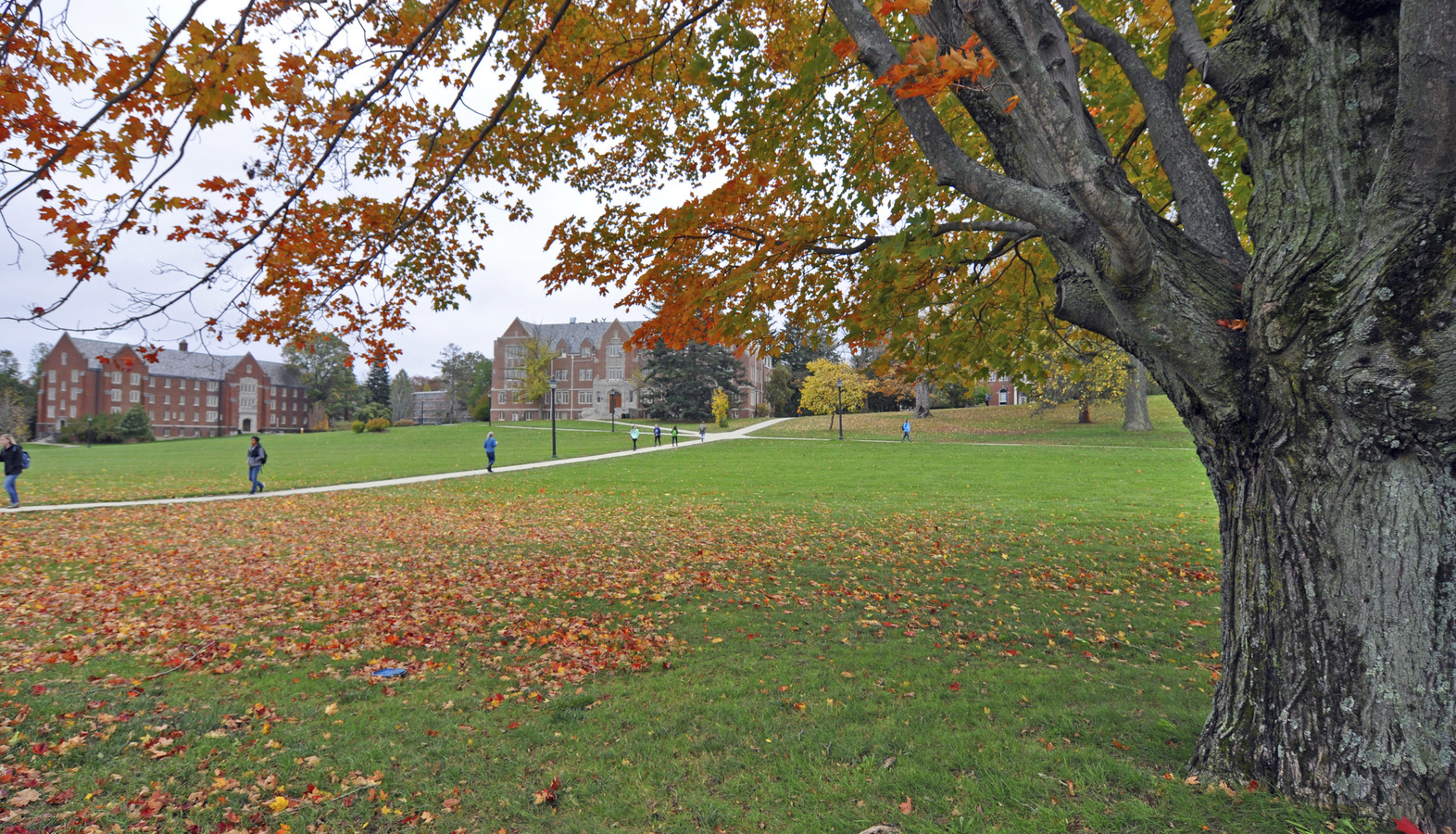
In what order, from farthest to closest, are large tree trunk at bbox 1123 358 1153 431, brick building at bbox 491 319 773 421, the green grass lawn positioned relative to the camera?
brick building at bbox 491 319 773 421 → large tree trunk at bbox 1123 358 1153 431 → the green grass lawn

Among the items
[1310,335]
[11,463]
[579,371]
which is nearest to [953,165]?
[1310,335]

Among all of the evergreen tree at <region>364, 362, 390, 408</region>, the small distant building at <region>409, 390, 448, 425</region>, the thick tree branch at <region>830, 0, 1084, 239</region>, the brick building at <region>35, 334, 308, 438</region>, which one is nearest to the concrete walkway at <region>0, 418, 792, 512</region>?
the thick tree branch at <region>830, 0, 1084, 239</region>

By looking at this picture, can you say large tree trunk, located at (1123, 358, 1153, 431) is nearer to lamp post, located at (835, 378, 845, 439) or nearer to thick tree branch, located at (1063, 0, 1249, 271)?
lamp post, located at (835, 378, 845, 439)

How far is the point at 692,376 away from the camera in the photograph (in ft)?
196

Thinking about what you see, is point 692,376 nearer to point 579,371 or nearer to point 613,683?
point 579,371

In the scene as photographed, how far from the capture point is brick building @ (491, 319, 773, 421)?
71875mm

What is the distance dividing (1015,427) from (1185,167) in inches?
1602

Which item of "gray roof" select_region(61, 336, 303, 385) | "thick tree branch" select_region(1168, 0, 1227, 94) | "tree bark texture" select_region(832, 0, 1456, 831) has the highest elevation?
"gray roof" select_region(61, 336, 303, 385)

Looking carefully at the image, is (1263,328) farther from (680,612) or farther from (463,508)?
(463,508)

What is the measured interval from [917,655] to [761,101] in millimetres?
5838

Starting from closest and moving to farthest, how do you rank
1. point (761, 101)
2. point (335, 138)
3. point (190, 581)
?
point (335, 138) < point (761, 101) < point (190, 581)

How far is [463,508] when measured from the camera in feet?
47.0

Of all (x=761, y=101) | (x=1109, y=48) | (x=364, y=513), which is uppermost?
(x=761, y=101)

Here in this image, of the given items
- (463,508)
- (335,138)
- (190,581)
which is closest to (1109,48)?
(335,138)
